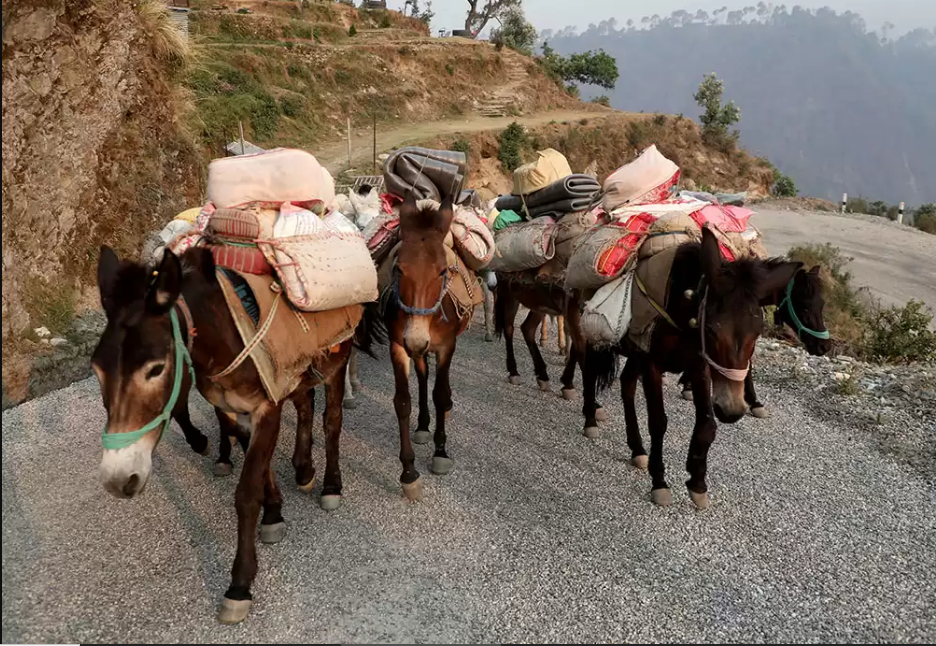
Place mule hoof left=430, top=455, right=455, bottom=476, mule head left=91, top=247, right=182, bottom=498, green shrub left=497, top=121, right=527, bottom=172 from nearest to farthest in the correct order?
mule head left=91, top=247, right=182, bottom=498, mule hoof left=430, top=455, right=455, bottom=476, green shrub left=497, top=121, right=527, bottom=172

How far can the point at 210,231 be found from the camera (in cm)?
346

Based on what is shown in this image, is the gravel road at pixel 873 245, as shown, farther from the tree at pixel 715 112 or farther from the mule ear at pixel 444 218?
the mule ear at pixel 444 218

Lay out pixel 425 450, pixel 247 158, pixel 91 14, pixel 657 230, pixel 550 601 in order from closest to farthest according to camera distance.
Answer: pixel 550 601 → pixel 247 158 → pixel 657 230 → pixel 425 450 → pixel 91 14

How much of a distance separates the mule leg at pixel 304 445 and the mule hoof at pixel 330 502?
9.0 inches

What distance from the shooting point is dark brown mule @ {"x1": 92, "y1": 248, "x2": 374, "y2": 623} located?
7.64ft

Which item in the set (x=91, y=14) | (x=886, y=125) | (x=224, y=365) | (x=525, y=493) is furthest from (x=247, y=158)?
(x=886, y=125)

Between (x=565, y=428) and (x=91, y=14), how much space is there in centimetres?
882

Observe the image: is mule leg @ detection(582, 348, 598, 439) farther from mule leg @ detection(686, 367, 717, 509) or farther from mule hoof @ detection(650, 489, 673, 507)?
mule leg @ detection(686, 367, 717, 509)

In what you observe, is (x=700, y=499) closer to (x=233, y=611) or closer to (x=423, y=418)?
(x=423, y=418)

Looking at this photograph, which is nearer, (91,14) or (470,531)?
(470,531)

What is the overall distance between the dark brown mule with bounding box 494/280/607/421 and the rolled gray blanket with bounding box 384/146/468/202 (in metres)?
1.45

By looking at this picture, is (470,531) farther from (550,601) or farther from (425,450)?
(425,450)

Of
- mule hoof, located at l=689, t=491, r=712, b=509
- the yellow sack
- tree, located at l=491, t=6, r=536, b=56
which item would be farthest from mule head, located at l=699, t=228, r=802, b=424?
tree, located at l=491, t=6, r=536, b=56

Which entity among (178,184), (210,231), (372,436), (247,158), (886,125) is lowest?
(372,436)
